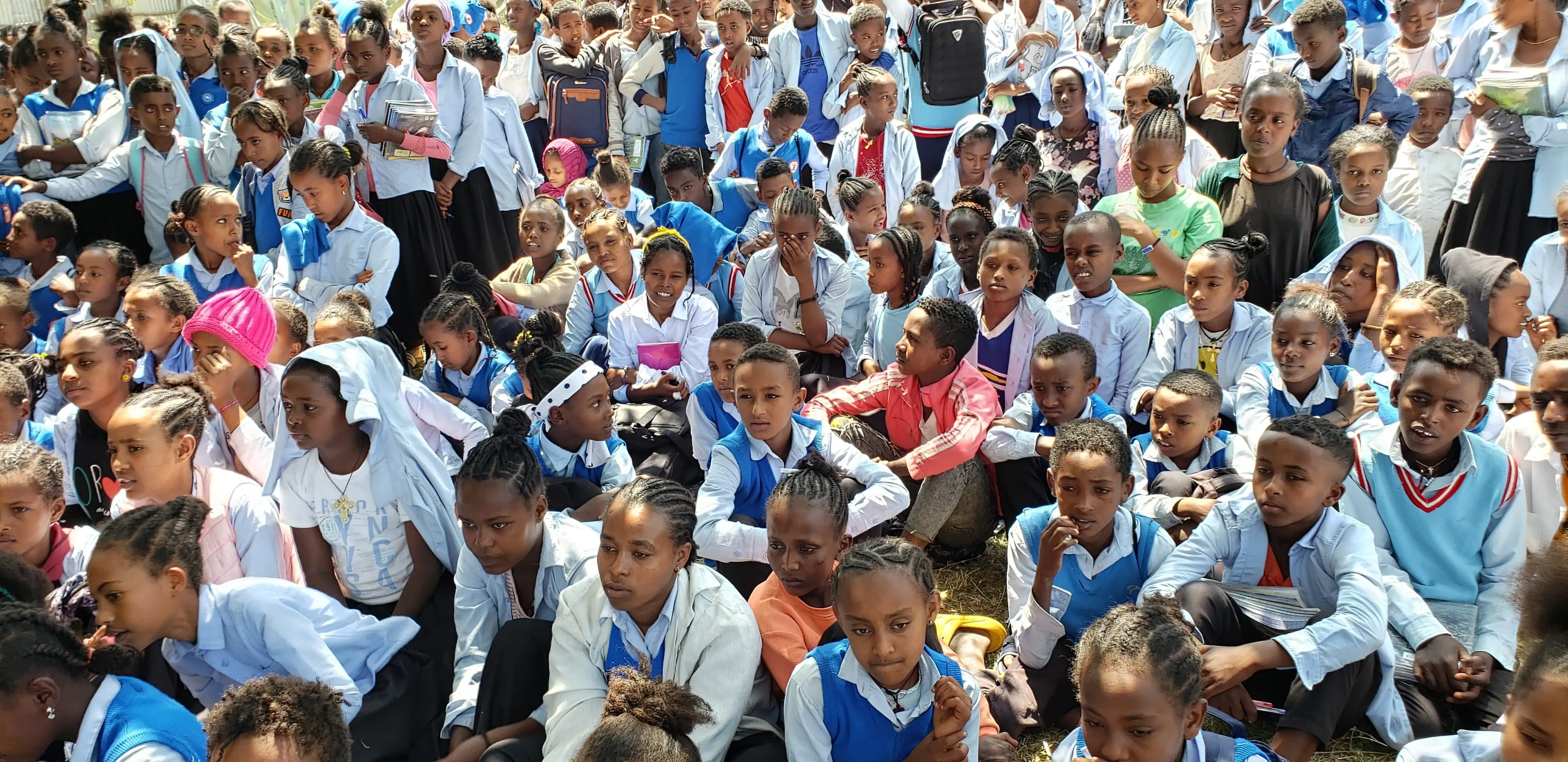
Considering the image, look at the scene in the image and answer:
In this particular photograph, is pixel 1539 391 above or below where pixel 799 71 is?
below

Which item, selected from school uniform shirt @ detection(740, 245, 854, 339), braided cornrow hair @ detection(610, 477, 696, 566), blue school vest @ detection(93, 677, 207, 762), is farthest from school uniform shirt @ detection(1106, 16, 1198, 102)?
blue school vest @ detection(93, 677, 207, 762)

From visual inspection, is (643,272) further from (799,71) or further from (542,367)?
(799,71)

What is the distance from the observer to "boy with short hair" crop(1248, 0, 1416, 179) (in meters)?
4.93

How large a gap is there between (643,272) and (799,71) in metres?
3.02

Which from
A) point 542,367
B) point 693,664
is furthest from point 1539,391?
point 542,367

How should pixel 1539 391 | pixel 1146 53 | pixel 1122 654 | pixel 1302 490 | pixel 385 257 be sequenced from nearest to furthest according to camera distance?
pixel 1122 654 → pixel 1302 490 → pixel 1539 391 → pixel 385 257 → pixel 1146 53

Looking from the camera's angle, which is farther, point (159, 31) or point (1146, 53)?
point (159, 31)

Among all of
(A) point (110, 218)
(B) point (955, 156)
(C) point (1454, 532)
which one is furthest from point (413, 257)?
(C) point (1454, 532)

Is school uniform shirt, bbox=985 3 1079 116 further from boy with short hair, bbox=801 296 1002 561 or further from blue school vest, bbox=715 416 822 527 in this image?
blue school vest, bbox=715 416 822 527

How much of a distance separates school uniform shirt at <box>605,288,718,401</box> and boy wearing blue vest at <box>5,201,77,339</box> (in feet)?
8.45

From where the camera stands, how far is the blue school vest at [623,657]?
2.47 m

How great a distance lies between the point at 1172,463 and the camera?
3367 mm

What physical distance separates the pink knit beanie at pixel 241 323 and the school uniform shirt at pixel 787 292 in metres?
1.78

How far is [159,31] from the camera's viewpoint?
6887mm
